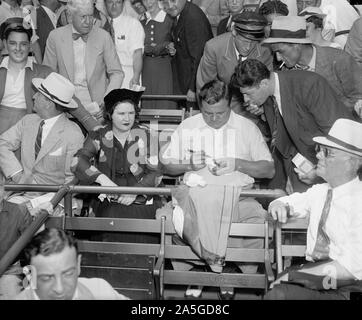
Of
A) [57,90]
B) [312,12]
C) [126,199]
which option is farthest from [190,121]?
[312,12]

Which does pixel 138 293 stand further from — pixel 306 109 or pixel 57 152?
pixel 306 109

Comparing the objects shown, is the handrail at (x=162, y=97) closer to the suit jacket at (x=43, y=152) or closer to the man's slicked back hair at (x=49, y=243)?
the suit jacket at (x=43, y=152)

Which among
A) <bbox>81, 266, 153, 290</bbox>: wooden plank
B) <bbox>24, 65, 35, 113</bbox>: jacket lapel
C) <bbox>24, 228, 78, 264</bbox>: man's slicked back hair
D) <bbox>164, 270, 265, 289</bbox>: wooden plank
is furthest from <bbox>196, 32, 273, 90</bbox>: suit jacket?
<bbox>24, 228, 78, 264</bbox>: man's slicked back hair

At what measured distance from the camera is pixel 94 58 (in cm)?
576

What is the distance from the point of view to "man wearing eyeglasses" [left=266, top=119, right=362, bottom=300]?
3389 millimetres

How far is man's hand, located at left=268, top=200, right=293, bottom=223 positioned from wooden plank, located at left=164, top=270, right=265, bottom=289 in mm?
481

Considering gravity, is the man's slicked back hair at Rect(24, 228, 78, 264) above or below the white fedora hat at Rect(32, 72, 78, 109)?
below

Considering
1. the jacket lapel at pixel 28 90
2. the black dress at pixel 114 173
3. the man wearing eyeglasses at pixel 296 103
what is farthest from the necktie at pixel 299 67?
the jacket lapel at pixel 28 90

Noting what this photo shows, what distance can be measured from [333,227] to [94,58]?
302 cm

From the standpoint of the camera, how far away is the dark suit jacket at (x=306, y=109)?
4522 millimetres

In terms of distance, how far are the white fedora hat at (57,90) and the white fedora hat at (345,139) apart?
2263mm

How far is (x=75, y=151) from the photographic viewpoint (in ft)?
16.4

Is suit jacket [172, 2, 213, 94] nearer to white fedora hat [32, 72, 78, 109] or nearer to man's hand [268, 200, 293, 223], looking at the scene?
white fedora hat [32, 72, 78, 109]

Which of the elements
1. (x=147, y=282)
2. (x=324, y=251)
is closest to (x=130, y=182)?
(x=147, y=282)
